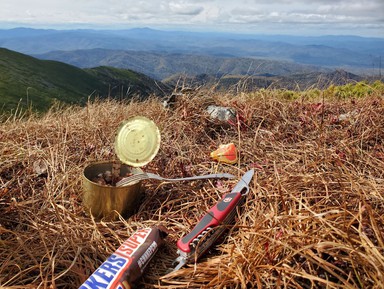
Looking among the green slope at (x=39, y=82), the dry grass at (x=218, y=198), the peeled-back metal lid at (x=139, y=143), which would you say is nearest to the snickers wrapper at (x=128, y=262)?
the dry grass at (x=218, y=198)

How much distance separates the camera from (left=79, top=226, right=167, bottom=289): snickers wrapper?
62.4 inches

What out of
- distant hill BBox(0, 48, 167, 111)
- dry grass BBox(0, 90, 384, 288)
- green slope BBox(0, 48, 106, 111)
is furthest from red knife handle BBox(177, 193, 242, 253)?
green slope BBox(0, 48, 106, 111)

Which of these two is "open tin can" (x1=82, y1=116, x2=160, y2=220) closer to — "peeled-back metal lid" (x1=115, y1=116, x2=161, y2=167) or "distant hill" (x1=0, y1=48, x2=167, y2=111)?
"peeled-back metal lid" (x1=115, y1=116, x2=161, y2=167)

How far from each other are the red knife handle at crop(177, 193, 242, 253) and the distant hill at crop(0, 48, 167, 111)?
152ft

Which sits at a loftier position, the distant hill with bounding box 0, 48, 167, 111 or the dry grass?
the dry grass

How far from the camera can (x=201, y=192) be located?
8.20 feet

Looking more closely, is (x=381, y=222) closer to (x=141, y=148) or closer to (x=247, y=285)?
(x=247, y=285)

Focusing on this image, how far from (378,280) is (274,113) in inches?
113

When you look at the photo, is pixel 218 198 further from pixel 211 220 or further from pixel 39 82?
pixel 39 82

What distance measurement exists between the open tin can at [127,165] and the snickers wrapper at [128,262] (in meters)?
0.40

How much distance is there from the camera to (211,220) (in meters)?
1.96

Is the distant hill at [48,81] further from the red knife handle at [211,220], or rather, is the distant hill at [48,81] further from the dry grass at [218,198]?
the red knife handle at [211,220]

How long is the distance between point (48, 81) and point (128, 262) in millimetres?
83450

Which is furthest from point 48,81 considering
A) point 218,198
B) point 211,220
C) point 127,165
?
point 211,220
